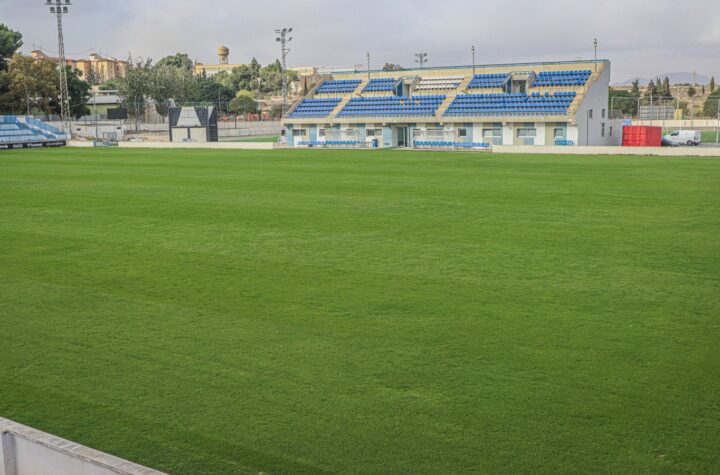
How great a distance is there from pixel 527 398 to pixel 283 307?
13.4ft

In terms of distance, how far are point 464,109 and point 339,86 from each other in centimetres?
1450

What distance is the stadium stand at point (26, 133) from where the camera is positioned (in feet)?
187

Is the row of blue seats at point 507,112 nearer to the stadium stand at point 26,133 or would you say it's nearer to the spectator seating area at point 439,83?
the spectator seating area at point 439,83

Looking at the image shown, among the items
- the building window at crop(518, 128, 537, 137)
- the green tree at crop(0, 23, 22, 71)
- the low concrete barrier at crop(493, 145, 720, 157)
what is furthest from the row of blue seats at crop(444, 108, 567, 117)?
the green tree at crop(0, 23, 22, 71)

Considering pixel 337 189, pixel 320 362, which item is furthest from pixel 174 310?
pixel 337 189

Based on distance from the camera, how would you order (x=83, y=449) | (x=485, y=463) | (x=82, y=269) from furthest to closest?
(x=82, y=269) < (x=485, y=463) < (x=83, y=449)

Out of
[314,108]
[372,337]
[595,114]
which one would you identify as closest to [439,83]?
[314,108]

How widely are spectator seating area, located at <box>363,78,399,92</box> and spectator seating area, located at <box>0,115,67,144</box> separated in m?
25.6

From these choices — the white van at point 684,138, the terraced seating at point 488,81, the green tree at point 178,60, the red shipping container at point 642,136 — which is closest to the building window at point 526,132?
the terraced seating at point 488,81

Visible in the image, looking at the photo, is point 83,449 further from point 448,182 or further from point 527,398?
point 448,182

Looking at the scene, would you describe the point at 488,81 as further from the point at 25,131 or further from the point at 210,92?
the point at 210,92

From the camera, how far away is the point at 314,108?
2382 inches

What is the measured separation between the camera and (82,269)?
487 inches

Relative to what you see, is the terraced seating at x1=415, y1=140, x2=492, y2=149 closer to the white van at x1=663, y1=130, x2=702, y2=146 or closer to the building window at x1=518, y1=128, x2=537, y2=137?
the building window at x1=518, y1=128, x2=537, y2=137
